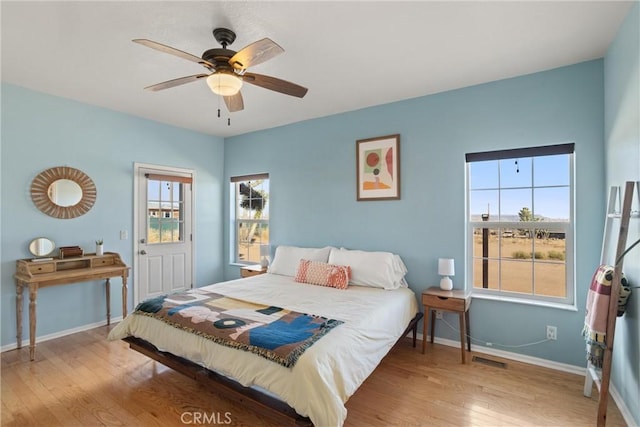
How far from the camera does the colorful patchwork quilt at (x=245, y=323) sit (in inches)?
68.2

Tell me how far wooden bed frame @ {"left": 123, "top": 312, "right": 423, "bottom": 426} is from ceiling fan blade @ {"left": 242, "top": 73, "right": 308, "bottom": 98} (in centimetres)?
205

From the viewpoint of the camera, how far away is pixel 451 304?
9.02 feet

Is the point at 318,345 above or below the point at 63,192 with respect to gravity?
below

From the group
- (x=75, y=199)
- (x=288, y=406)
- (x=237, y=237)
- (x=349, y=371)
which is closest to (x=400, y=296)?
(x=349, y=371)

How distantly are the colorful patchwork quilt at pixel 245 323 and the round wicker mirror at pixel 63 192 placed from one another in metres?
1.78

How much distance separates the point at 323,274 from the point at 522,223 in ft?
6.61

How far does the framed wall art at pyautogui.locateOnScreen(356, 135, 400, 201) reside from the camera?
134 inches

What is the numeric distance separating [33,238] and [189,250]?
1.78 metres

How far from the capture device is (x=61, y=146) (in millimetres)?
3293

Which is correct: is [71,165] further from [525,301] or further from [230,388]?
[525,301]

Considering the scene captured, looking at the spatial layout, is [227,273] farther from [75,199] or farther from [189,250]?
[75,199]

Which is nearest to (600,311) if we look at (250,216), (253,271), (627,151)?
(627,151)

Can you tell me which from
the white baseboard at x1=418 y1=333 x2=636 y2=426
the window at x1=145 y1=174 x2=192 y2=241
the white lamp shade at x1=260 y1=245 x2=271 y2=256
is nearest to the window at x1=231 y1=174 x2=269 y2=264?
the white lamp shade at x1=260 y1=245 x2=271 y2=256

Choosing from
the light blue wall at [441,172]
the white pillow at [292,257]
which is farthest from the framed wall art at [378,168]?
the white pillow at [292,257]
